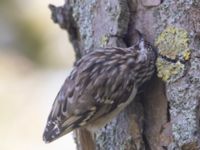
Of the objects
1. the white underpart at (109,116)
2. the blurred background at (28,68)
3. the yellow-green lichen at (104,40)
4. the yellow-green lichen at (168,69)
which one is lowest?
the blurred background at (28,68)

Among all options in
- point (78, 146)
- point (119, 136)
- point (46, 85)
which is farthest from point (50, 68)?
point (119, 136)

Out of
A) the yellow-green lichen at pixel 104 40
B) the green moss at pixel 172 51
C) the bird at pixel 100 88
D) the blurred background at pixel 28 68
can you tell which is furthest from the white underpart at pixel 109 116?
the blurred background at pixel 28 68

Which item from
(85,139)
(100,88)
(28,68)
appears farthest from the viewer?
(28,68)

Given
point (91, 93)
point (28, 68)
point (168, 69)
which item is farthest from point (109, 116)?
point (28, 68)

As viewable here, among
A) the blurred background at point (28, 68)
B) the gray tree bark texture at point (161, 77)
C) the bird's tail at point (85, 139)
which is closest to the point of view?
the gray tree bark texture at point (161, 77)

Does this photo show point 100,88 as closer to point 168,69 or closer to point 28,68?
point 168,69

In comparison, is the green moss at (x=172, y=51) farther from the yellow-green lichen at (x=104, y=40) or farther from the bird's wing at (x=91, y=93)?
the yellow-green lichen at (x=104, y=40)
